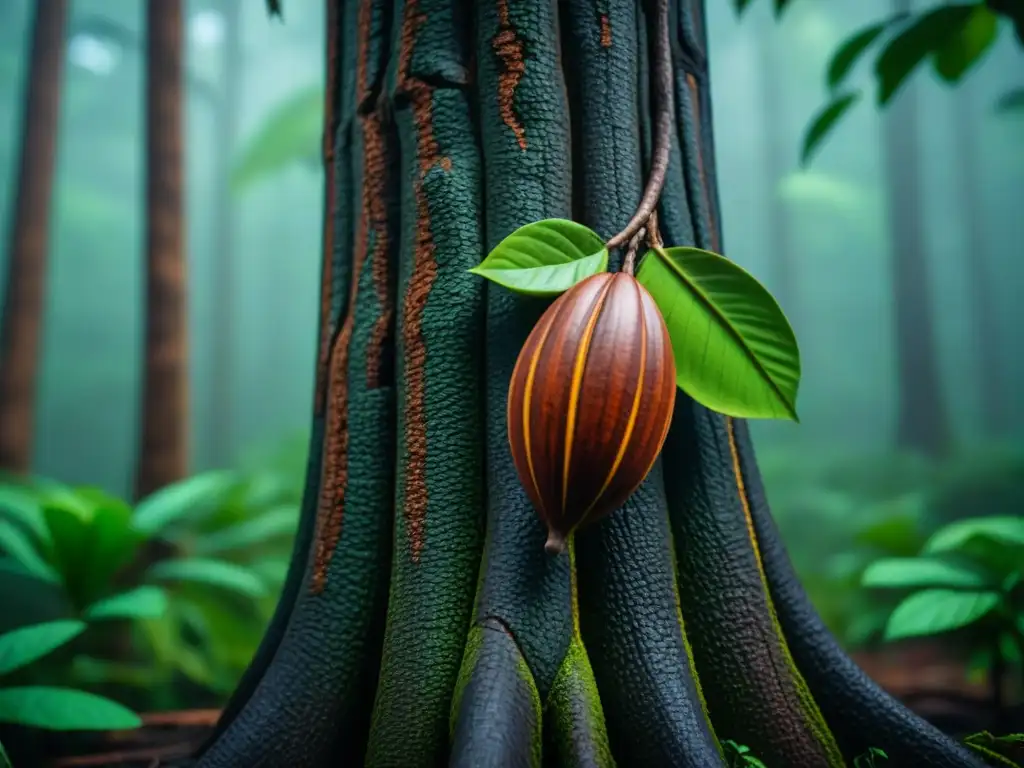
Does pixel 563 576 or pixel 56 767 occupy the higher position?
pixel 563 576

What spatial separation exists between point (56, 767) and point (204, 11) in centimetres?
1120

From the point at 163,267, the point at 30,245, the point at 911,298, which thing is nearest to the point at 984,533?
the point at 163,267

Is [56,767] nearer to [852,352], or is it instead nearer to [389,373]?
[389,373]

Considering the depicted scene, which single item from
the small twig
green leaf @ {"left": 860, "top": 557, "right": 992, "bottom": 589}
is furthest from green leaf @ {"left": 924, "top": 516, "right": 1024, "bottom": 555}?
the small twig

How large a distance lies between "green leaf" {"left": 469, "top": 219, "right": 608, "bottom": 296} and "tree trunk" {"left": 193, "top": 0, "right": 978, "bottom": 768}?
8cm

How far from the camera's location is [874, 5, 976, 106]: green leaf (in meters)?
1.30

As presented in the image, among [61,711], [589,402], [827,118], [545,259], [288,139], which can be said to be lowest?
[61,711]

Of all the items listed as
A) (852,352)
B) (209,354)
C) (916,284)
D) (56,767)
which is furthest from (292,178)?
(56,767)

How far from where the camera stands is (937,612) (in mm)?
1223

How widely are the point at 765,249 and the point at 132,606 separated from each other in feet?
37.7

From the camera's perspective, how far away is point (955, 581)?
4.26ft

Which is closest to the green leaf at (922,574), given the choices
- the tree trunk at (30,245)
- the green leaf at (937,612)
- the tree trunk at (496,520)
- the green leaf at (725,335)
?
the green leaf at (937,612)

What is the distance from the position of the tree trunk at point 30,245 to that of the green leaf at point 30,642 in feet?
8.70

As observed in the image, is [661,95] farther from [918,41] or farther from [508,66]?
[918,41]
